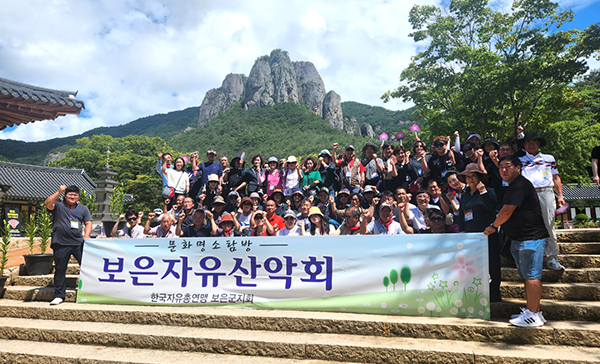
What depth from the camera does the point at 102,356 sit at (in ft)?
12.1

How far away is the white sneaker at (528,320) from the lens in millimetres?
3368

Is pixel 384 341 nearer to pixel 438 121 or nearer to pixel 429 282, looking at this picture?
pixel 429 282

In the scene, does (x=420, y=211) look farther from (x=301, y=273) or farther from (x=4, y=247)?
(x=4, y=247)

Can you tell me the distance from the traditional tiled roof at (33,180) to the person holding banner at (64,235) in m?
23.5

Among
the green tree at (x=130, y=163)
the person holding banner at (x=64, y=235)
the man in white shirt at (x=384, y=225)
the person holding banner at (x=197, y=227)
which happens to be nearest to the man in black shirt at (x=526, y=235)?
the man in white shirt at (x=384, y=225)

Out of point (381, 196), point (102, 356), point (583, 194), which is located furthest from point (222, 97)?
point (102, 356)

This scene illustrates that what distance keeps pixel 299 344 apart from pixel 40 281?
4794 mm

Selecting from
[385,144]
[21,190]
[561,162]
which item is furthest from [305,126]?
[385,144]

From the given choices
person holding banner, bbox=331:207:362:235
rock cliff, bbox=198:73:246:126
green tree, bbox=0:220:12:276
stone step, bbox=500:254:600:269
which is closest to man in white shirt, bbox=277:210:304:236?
person holding banner, bbox=331:207:362:235

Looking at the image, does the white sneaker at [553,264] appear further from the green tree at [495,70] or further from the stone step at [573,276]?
the green tree at [495,70]

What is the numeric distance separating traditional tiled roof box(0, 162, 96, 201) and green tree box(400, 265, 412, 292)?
1078 inches

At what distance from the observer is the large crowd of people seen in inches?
163

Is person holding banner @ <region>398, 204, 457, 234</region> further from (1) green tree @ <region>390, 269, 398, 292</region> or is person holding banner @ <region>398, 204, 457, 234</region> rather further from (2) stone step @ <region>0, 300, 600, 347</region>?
(2) stone step @ <region>0, 300, 600, 347</region>

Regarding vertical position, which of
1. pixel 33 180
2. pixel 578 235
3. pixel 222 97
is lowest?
pixel 578 235
